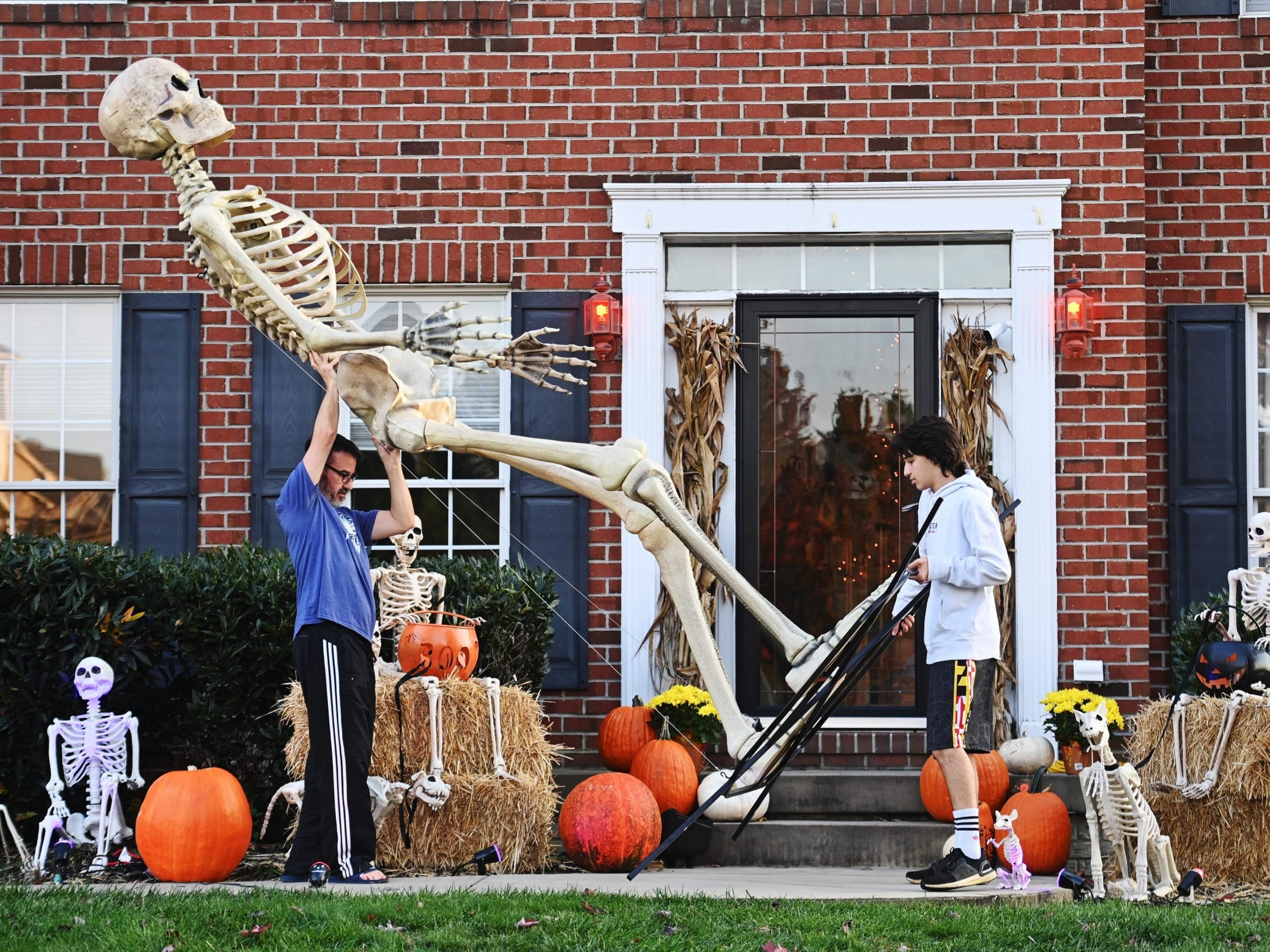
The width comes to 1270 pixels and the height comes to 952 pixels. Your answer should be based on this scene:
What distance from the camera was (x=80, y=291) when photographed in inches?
367

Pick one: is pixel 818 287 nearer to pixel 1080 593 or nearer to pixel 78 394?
pixel 1080 593

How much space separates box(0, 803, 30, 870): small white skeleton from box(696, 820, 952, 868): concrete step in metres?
3.08

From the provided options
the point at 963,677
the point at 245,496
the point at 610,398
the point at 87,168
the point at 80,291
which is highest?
the point at 87,168

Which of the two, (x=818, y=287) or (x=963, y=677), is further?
(x=818, y=287)

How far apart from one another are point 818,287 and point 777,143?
0.85 meters

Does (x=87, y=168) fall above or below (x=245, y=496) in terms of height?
above

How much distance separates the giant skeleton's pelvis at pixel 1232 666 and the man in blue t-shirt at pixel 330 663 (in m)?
3.66

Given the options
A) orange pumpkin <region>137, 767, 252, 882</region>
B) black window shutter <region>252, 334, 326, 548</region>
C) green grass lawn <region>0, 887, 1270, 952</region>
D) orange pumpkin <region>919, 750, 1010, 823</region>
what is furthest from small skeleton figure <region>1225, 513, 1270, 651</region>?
black window shutter <region>252, 334, 326, 548</region>

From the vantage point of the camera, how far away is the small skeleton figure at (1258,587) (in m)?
7.18

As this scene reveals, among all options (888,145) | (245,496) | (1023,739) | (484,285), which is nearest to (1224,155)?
(888,145)

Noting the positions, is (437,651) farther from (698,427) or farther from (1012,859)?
(1012,859)

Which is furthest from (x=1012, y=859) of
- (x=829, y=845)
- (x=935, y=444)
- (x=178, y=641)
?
(x=178, y=641)

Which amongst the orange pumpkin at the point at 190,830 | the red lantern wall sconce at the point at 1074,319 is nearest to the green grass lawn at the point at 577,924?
the orange pumpkin at the point at 190,830

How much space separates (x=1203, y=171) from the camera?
9383 mm
